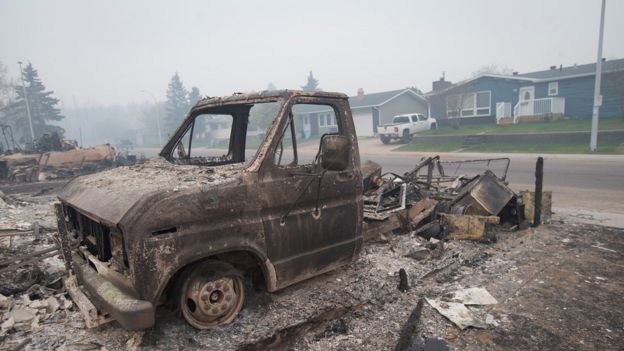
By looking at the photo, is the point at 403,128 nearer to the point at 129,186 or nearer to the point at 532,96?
the point at 532,96

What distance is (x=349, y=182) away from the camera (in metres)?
4.22

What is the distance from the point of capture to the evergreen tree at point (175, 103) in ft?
220

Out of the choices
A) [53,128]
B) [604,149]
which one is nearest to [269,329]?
[604,149]

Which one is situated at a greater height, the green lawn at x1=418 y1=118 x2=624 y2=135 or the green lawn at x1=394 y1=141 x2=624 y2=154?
the green lawn at x1=418 y1=118 x2=624 y2=135

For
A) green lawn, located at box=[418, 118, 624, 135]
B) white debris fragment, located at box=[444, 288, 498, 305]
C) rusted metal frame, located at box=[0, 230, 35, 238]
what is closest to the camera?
white debris fragment, located at box=[444, 288, 498, 305]

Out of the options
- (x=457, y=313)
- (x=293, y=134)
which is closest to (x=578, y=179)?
(x=457, y=313)

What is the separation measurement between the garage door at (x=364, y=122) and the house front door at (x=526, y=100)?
14732mm

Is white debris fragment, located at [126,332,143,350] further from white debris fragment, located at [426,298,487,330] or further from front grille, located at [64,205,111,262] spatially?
white debris fragment, located at [426,298,487,330]

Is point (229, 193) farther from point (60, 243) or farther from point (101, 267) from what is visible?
point (60, 243)

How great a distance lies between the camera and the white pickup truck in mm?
29812

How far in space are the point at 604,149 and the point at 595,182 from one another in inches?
332

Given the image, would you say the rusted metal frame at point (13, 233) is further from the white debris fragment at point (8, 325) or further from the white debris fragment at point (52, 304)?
the white debris fragment at point (8, 325)

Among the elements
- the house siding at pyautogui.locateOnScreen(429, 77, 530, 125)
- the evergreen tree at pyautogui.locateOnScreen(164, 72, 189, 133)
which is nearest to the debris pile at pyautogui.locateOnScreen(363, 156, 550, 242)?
the house siding at pyautogui.locateOnScreen(429, 77, 530, 125)

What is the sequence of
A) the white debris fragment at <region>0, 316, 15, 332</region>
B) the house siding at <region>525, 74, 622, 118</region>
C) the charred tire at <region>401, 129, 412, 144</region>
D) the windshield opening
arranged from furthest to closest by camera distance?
the charred tire at <region>401, 129, 412, 144</region> < the house siding at <region>525, 74, 622, 118</region> < the windshield opening < the white debris fragment at <region>0, 316, 15, 332</region>
